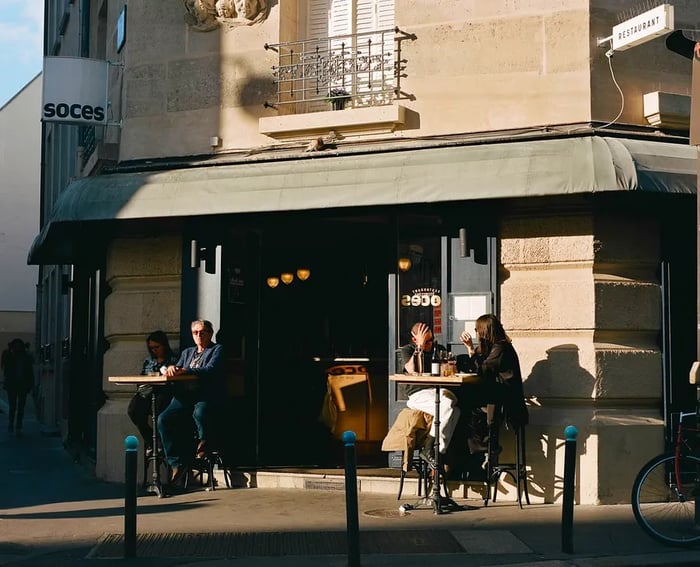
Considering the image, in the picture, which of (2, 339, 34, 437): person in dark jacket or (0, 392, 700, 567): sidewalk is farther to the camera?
(2, 339, 34, 437): person in dark jacket

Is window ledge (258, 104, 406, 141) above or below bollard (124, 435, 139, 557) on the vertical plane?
above

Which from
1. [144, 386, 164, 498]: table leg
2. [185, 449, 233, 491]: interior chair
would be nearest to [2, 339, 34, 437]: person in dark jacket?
[185, 449, 233, 491]: interior chair

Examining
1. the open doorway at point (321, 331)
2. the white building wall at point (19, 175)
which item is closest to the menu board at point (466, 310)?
the open doorway at point (321, 331)

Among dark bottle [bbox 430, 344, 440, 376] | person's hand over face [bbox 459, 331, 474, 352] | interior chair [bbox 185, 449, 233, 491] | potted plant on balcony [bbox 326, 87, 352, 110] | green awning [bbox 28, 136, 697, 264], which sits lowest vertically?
interior chair [bbox 185, 449, 233, 491]

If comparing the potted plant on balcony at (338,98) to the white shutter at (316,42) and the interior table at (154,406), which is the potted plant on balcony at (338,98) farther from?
the interior table at (154,406)

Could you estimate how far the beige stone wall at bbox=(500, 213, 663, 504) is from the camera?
34.7 feet

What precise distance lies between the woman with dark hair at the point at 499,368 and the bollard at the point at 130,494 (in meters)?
3.57

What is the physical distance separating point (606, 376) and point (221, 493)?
3980 millimetres

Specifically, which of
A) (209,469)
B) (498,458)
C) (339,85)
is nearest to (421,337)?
(498,458)

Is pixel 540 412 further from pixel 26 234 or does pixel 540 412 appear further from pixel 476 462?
pixel 26 234

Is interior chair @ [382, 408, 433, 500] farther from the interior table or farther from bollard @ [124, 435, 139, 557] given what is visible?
bollard @ [124, 435, 139, 557]

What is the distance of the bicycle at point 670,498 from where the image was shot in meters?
Result: 8.38

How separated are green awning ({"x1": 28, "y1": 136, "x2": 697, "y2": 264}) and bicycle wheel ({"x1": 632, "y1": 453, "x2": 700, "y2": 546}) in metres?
2.61

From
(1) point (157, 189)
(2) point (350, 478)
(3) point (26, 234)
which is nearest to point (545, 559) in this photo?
(2) point (350, 478)
